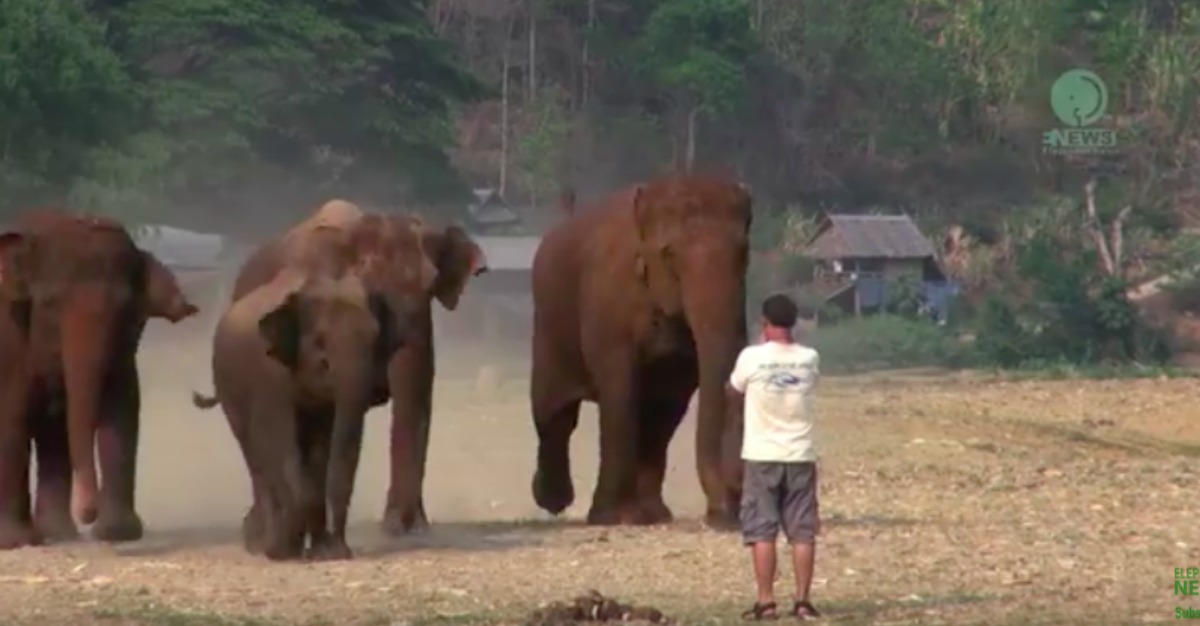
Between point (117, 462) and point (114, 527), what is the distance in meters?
0.39

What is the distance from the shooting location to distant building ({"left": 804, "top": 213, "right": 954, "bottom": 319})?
7162 centimetres

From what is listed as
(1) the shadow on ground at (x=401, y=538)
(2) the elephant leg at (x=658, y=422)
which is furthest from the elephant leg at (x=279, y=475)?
(2) the elephant leg at (x=658, y=422)

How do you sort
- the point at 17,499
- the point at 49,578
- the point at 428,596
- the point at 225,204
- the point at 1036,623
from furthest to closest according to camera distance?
1. the point at 225,204
2. the point at 17,499
3. the point at 49,578
4. the point at 428,596
5. the point at 1036,623

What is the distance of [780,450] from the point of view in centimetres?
1404

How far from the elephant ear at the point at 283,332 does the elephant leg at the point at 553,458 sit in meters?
4.60

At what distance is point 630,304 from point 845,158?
71.6 m

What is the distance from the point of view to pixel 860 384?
49750 millimetres

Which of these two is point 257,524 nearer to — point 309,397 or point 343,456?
point 309,397

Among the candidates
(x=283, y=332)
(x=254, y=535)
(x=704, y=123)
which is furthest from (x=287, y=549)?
(x=704, y=123)

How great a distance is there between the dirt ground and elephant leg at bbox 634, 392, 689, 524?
0.24 m

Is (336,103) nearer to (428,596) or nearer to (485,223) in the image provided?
(485,223)

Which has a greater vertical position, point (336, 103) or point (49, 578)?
point (336, 103)

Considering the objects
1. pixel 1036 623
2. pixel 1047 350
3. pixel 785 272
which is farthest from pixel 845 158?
pixel 1036 623

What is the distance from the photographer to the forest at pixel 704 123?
52.2m
